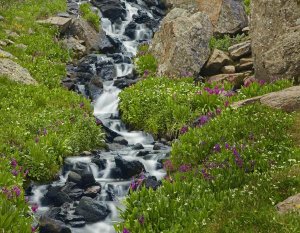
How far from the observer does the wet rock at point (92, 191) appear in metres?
11.0

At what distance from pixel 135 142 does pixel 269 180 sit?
7555 millimetres

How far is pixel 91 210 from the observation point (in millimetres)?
10039

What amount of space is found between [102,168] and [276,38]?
9.49m

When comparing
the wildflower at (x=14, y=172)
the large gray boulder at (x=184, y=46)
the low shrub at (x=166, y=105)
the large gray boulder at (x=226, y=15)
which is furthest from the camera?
the large gray boulder at (x=226, y=15)

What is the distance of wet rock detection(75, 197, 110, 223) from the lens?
9920 millimetres

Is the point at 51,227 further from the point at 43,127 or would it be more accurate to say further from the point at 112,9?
the point at 112,9

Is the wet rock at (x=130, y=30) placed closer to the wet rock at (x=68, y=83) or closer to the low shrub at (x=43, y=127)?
the wet rock at (x=68, y=83)

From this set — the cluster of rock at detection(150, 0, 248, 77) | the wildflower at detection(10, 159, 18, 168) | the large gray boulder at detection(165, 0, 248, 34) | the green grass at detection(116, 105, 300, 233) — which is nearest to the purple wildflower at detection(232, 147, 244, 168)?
the green grass at detection(116, 105, 300, 233)

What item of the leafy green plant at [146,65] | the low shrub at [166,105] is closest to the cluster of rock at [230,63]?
the low shrub at [166,105]

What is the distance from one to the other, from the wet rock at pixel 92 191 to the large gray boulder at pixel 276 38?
9072 mm

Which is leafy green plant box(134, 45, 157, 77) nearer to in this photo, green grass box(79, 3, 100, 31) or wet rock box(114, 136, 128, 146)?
wet rock box(114, 136, 128, 146)

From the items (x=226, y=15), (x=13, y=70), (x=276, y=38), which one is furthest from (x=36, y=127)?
(x=226, y=15)

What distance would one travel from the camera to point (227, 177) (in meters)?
9.27

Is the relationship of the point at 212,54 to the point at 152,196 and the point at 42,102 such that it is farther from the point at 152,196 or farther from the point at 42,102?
the point at 152,196
